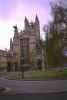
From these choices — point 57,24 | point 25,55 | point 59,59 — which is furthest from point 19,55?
point 57,24

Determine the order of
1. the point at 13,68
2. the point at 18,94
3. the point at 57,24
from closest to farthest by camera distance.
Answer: the point at 18,94, the point at 13,68, the point at 57,24

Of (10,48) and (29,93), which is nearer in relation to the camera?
(29,93)

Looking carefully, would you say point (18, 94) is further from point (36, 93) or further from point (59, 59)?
point (59, 59)

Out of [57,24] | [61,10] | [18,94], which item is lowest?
[18,94]

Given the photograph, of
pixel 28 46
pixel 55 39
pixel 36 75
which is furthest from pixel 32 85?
pixel 55 39

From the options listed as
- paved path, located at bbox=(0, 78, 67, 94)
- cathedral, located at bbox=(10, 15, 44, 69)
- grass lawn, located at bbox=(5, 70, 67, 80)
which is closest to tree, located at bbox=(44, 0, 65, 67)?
cathedral, located at bbox=(10, 15, 44, 69)

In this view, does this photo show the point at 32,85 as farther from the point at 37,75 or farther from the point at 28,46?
the point at 28,46

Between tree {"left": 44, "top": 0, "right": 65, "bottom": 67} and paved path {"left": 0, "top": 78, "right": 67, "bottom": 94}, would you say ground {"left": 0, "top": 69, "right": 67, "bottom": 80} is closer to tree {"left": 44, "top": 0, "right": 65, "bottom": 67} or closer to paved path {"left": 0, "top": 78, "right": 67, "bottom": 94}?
paved path {"left": 0, "top": 78, "right": 67, "bottom": 94}

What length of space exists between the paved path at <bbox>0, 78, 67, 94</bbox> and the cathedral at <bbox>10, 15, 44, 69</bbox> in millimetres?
738

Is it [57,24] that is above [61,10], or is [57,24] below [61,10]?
below

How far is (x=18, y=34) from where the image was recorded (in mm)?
8555

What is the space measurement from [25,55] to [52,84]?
1.64 meters

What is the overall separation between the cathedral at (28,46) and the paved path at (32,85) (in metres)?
0.74

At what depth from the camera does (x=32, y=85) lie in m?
7.36
